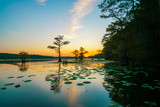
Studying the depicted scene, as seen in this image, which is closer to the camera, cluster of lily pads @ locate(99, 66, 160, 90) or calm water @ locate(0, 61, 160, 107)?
calm water @ locate(0, 61, 160, 107)

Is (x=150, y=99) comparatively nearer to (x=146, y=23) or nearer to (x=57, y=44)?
(x=146, y=23)

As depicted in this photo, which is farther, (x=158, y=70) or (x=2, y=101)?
(x=158, y=70)

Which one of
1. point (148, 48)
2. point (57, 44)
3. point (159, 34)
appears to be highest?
point (57, 44)

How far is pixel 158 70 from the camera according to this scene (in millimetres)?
5367

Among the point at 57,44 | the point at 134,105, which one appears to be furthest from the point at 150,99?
the point at 57,44

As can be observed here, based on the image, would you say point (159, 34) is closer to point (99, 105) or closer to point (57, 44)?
point (99, 105)

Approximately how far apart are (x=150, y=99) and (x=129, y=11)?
11313 millimetres

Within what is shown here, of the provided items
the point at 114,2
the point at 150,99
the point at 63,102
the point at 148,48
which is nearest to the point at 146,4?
the point at 114,2

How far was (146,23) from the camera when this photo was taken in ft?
20.4

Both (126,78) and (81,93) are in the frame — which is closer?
(81,93)

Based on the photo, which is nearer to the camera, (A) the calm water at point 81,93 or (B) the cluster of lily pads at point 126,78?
(A) the calm water at point 81,93

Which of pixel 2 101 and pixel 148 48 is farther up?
pixel 148 48

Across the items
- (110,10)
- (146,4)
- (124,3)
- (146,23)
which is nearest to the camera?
(146,23)

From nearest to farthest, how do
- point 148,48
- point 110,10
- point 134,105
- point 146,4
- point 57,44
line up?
point 134,105
point 148,48
point 146,4
point 110,10
point 57,44
